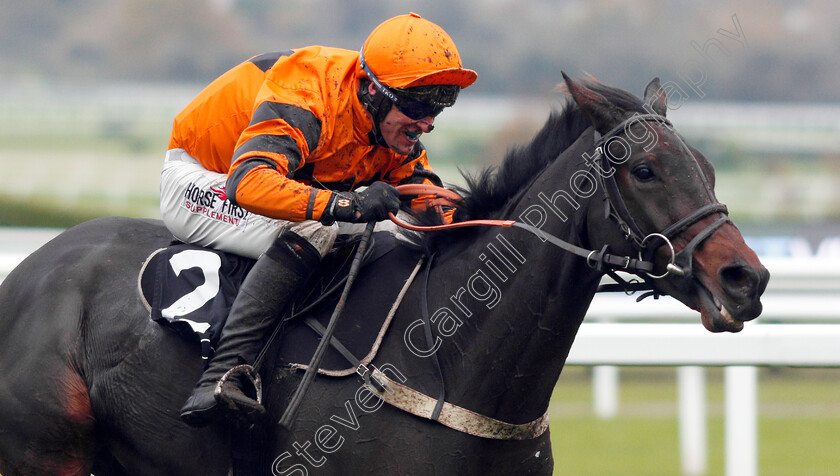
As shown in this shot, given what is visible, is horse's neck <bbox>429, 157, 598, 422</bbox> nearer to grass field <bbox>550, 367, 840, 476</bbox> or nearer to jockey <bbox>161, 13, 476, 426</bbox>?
jockey <bbox>161, 13, 476, 426</bbox>

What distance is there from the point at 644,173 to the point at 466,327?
72 centimetres

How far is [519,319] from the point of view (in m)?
3.28

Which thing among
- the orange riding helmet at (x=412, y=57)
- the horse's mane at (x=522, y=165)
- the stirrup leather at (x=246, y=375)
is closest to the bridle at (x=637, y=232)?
the horse's mane at (x=522, y=165)

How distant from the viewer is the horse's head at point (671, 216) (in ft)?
9.58

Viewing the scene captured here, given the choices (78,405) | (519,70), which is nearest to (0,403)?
(78,405)

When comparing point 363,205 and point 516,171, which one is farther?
point 516,171

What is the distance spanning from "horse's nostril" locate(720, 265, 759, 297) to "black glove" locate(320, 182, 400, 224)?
→ 3.32 feet

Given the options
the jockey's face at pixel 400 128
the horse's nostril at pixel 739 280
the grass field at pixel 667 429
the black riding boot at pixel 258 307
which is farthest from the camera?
the grass field at pixel 667 429

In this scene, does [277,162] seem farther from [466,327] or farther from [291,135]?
[466,327]

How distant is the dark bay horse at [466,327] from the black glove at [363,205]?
24 centimetres

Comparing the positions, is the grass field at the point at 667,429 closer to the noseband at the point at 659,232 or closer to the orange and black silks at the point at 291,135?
the orange and black silks at the point at 291,135

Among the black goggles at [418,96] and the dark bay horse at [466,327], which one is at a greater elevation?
the black goggles at [418,96]

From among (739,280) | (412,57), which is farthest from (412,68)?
(739,280)

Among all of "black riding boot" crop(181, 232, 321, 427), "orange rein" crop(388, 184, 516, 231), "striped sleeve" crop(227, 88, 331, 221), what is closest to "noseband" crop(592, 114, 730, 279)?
"orange rein" crop(388, 184, 516, 231)
